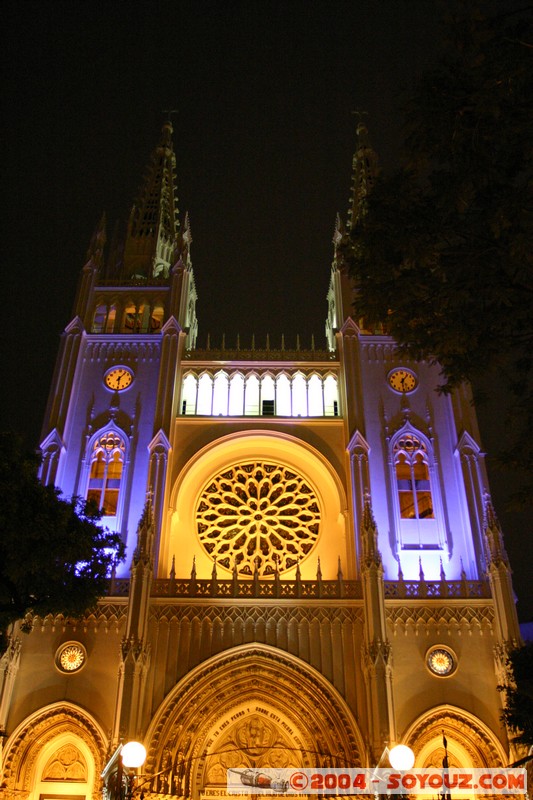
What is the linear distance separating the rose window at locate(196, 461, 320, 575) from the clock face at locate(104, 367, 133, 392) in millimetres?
5219

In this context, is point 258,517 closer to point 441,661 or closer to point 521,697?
point 441,661

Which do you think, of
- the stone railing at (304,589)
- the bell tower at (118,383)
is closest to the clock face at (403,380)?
the stone railing at (304,589)

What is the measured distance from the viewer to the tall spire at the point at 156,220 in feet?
111

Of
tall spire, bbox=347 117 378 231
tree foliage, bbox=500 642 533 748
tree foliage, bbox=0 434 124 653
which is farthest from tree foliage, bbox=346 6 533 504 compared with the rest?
tall spire, bbox=347 117 378 231

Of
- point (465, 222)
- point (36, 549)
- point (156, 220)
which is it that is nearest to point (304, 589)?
point (36, 549)

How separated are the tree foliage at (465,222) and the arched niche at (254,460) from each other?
1254 cm

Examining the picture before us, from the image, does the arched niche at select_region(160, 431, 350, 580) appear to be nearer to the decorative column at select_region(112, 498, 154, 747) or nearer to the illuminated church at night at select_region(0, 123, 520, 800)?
the illuminated church at night at select_region(0, 123, 520, 800)

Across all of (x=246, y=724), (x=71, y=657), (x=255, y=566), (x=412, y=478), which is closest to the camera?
(x=246, y=724)

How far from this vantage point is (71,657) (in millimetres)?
21047

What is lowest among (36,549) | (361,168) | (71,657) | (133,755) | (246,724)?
(133,755)

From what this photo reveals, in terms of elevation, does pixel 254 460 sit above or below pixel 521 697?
above

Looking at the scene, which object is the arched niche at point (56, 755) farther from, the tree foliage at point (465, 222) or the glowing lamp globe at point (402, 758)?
the tree foliage at point (465, 222)

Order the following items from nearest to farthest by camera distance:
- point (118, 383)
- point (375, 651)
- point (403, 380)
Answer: point (375, 651)
point (403, 380)
point (118, 383)

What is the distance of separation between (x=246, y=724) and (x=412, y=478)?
32.9 ft
